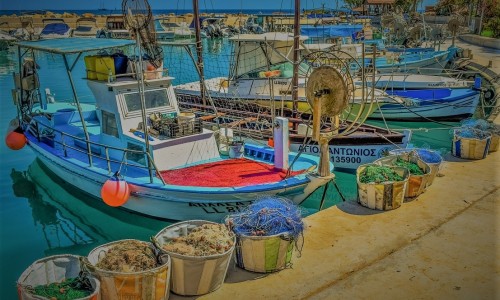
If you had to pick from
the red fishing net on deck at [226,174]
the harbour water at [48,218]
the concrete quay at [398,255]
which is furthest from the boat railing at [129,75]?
the concrete quay at [398,255]

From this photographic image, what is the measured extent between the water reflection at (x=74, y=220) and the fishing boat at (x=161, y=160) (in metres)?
0.52

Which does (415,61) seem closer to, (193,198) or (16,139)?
(193,198)

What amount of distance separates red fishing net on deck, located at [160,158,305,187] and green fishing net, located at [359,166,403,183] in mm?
1716

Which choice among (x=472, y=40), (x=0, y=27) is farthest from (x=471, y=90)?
(x=0, y=27)

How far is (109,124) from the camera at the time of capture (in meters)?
10.6

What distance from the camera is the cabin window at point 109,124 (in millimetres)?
10406

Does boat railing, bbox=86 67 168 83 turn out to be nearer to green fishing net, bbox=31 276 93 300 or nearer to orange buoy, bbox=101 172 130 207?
orange buoy, bbox=101 172 130 207

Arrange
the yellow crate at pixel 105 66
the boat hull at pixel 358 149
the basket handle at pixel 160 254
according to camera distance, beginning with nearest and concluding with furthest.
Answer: the basket handle at pixel 160 254 → the yellow crate at pixel 105 66 → the boat hull at pixel 358 149

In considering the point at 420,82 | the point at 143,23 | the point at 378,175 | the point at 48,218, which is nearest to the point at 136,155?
the point at 143,23

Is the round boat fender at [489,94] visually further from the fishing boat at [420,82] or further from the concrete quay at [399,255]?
the concrete quay at [399,255]

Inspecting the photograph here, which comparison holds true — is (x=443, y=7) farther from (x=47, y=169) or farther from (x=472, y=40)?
(x=47, y=169)

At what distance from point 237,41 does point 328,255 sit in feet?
40.9

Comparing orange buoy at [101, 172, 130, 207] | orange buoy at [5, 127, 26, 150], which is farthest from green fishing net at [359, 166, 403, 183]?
orange buoy at [5, 127, 26, 150]

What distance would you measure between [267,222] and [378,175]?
2.82m
